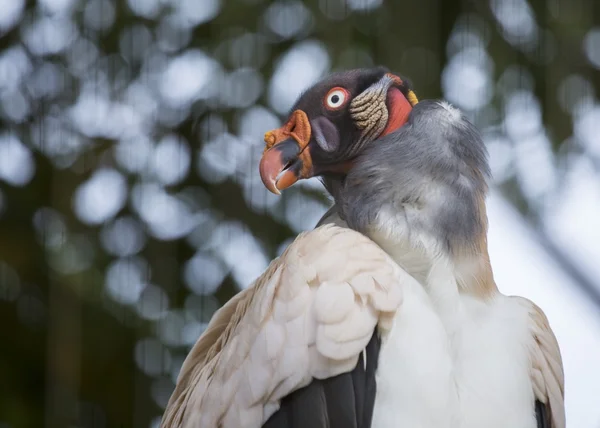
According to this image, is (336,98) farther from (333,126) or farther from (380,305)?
(380,305)

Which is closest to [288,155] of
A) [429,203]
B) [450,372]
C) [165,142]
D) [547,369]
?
[429,203]

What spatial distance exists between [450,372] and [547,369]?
0.26 meters

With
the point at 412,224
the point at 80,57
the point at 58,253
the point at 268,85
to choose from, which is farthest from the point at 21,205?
the point at 412,224

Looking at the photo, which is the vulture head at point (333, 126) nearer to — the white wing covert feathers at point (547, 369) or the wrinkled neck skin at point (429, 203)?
the wrinkled neck skin at point (429, 203)

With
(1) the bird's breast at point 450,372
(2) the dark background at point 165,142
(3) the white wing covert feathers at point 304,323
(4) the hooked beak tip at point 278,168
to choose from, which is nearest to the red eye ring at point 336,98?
(4) the hooked beak tip at point 278,168

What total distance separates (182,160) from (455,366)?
10.4 ft

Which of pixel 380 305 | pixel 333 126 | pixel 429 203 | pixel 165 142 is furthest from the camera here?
pixel 165 142

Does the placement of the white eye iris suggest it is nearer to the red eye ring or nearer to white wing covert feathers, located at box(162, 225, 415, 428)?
the red eye ring

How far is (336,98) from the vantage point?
1.94 meters

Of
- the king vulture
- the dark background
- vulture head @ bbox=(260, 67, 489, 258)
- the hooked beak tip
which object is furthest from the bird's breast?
the dark background

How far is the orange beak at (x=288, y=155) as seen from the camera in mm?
1843

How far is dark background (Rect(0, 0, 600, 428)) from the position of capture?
4.36 m

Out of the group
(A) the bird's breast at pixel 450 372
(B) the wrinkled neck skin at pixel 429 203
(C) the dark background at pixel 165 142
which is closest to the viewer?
(A) the bird's breast at pixel 450 372

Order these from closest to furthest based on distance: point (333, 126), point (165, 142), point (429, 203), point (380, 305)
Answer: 1. point (380, 305)
2. point (429, 203)
3. point (333, 126)
4. point (165, 142)
